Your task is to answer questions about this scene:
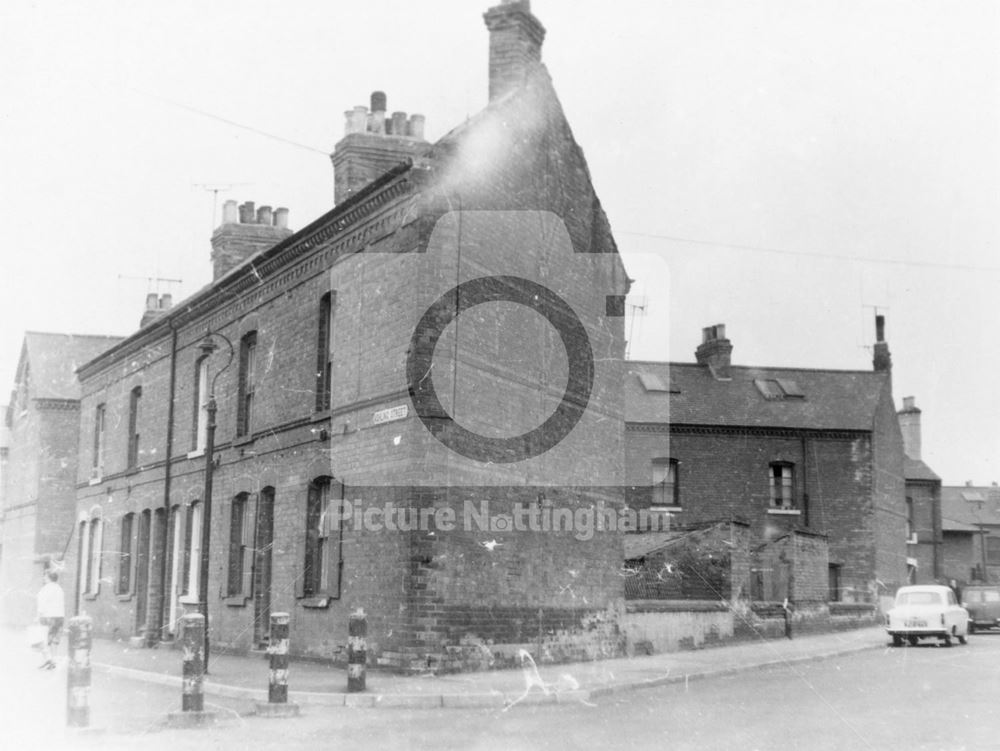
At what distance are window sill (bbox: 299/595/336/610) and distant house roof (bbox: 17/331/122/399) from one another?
20865 millimetres

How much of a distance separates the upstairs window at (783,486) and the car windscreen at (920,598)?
1070 cm

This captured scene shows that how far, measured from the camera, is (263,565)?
19.1 m

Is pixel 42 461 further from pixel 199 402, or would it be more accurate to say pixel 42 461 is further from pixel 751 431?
pixel 751 431

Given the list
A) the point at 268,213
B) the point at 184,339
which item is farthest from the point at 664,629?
the point at 268,213

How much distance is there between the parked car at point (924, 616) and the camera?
77.9 ft

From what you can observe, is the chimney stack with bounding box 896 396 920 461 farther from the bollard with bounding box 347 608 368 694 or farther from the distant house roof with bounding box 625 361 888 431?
the bollard with bounding box 347 608 368 694

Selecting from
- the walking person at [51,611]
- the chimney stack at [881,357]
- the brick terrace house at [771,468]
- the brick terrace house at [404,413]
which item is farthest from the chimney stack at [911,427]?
the walking person at [51,611]

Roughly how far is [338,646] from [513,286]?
651cm

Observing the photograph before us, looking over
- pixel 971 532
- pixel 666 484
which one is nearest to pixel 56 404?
pixel 666 484

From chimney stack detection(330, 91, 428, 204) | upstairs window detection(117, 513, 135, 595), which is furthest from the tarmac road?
upstairs window detection(117, 513, 135, 595)

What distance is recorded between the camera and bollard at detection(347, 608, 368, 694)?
1229 cm

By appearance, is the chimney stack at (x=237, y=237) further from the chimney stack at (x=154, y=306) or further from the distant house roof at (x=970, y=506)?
the distant house roof at (x=970, y=506)

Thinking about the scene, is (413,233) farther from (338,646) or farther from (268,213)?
(268,213)

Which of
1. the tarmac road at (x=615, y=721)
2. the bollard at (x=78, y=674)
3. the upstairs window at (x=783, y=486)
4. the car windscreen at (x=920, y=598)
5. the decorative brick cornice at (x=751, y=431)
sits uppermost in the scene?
the decorative brick cornice at (x=751, y=431)
